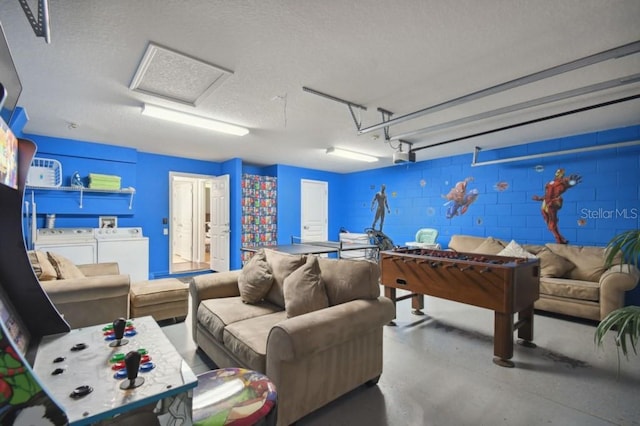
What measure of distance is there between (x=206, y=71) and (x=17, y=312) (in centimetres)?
206

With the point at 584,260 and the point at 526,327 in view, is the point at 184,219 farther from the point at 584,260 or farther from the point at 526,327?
the point at 584,260

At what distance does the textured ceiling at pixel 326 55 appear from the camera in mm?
1724

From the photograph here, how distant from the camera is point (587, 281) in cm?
368

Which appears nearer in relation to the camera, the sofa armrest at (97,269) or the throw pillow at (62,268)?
the throw pillow at (62,268)

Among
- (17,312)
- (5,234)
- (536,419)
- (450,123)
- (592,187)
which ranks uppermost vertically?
(450,123)

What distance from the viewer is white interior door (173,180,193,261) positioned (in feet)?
24.7

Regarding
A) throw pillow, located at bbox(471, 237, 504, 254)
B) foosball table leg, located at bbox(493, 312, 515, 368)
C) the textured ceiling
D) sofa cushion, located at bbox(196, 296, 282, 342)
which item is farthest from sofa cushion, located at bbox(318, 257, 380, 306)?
throw pillow, located at bbox(471, 237, 504, 254)

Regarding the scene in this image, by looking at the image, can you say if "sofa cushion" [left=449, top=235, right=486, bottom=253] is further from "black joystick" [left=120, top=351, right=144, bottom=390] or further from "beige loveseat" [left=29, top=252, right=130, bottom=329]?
"black joystick" [left=120, top=351, right=144, bottom=390]

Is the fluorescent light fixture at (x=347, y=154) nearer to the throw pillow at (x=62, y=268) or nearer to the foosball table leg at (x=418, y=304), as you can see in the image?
the foosball table leg at (x=418, y=304)

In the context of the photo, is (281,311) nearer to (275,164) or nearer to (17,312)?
(17,312)

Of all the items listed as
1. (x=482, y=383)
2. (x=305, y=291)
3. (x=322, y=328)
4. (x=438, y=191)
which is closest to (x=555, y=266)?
(x=438, y=191)

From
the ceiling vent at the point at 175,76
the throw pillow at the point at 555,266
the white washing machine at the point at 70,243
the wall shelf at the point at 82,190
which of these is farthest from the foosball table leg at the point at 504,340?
the wall shelf at the point at 82,190

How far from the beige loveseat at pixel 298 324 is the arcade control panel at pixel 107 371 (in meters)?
0.68

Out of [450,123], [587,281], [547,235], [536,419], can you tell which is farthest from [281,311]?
[547,235]
